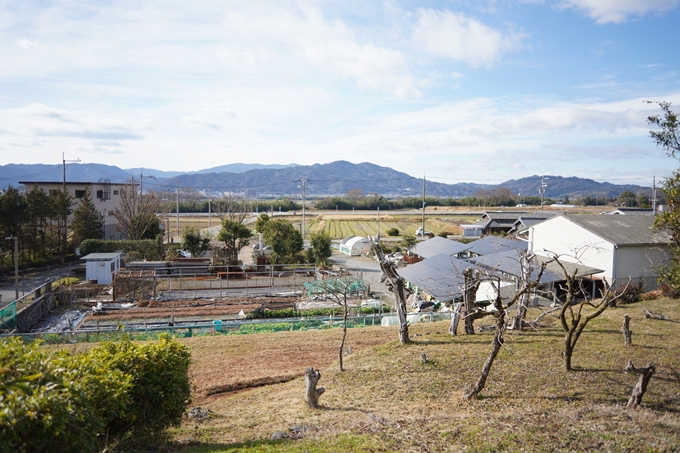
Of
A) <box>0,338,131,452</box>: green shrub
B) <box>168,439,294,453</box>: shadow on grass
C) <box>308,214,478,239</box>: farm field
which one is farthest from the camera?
<box>308,214,478,239</box>: farm field

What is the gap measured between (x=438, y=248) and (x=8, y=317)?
88.8ft

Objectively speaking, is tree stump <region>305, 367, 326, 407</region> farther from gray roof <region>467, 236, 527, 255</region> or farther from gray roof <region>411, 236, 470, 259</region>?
gray roof <region>411, 236, 470, 259</region>

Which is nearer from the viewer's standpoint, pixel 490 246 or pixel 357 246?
pixel 490 246

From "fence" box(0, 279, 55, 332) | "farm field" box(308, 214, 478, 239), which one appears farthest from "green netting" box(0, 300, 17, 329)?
"farm field" box(308, 214, 478, 239)

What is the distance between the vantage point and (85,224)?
41.3m

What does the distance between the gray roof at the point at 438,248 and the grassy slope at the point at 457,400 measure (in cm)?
1801

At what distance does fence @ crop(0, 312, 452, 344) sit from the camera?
56.4 ft

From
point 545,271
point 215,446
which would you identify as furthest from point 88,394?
point 545,271

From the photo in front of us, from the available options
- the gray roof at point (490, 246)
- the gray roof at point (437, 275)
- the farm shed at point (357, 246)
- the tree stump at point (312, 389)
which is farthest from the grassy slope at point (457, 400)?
the farm shed at point (357, 246)

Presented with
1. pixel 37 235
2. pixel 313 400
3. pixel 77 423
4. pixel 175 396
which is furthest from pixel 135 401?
pixel 37 235

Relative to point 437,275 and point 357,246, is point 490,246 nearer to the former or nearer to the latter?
point 437,275

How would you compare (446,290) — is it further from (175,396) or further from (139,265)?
(139,265)

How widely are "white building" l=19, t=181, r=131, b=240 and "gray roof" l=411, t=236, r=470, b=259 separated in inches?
1218

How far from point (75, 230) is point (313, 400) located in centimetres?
3923
